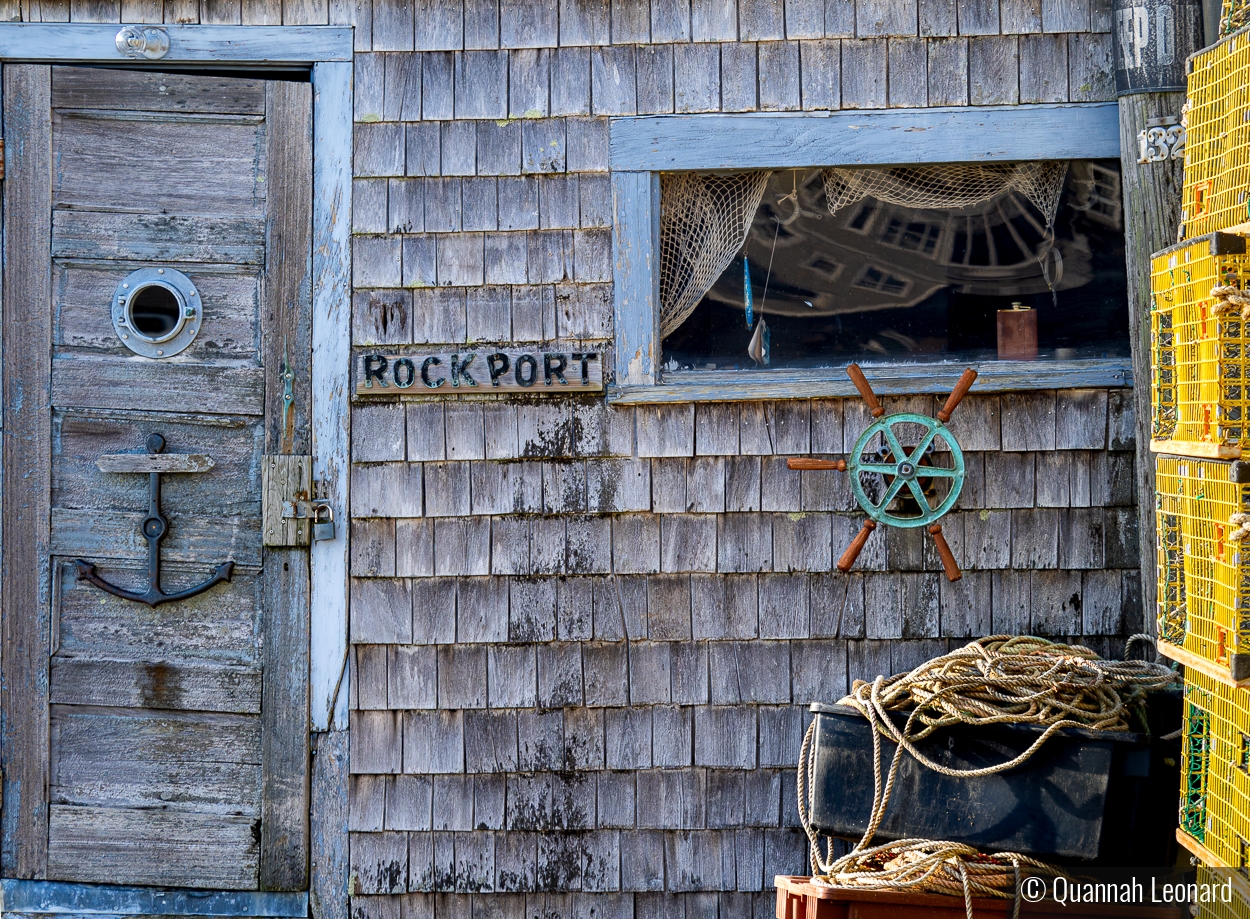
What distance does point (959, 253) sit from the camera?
3219 millimetres

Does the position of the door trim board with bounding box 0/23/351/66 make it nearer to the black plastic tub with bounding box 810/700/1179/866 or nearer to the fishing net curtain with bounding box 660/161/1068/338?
the fishing net curtain with bounding box 660/161/1068/338

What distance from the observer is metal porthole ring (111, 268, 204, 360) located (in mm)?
3186

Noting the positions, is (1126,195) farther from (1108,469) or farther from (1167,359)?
(1108,469)

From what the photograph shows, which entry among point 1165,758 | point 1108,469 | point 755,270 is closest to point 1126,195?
point 1108,469

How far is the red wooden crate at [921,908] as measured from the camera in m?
2.51

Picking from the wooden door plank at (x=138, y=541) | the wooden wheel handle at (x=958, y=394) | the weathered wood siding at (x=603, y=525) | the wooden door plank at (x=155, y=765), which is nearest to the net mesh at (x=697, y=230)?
the weathered wood siding at (x=603, y=525)

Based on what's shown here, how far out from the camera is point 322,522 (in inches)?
125

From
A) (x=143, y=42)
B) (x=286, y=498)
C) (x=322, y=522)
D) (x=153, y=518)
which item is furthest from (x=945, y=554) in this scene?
(x=143, y=42)

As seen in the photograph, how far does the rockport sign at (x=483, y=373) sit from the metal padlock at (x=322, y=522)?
385 mm

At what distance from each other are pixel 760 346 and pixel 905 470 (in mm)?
599

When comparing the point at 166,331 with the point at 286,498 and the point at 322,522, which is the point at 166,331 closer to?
the point at 286,498

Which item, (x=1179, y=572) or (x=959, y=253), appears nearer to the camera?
(x=1179, y=572)

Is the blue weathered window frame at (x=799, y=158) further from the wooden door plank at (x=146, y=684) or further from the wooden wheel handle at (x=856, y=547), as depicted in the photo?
the wooden door plank at (x=146, y=684)

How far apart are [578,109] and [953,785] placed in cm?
225
